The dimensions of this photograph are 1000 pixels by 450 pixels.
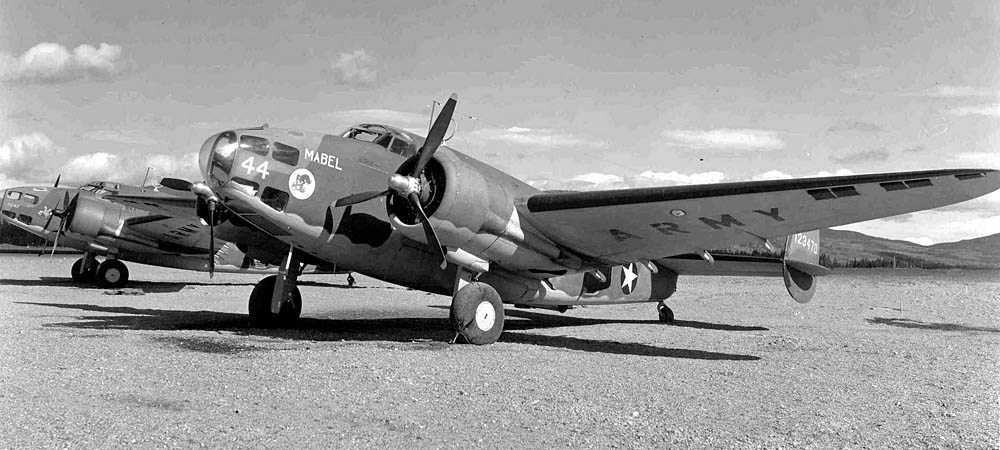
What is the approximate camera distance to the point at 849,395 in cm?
681

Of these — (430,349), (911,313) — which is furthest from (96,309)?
(911,313)

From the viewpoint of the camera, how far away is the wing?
25.3 ft

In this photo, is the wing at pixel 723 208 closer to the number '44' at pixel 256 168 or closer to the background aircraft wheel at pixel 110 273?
the number '44' at pixel 256 168

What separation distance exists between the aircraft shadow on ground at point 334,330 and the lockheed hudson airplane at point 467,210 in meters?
0.73

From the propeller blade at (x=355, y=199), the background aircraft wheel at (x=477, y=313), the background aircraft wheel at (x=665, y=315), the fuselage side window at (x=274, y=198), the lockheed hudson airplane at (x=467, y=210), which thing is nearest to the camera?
the lockheed hudson airplane at (x=467, y=210)

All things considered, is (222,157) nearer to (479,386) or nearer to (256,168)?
(256,168)

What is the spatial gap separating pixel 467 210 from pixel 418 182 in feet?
2.41

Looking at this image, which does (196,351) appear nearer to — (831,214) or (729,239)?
(729,239)

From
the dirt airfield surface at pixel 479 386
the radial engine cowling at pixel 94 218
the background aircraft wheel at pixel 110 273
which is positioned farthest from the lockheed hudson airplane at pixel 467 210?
the background aircraft wheel at pixel 110 273

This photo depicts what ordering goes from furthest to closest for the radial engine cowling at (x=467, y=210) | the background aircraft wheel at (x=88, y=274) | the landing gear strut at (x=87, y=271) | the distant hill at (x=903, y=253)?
the distant hill at (x=903, y=253) → the background aircraft wheel at (x=88, y=274) → the landing gear strut at (x=87, y=271) → the radial engine cowling at (x=467, y=210)

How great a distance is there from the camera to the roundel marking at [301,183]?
31.5 feet

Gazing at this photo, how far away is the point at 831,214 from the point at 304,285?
22999 millimetres

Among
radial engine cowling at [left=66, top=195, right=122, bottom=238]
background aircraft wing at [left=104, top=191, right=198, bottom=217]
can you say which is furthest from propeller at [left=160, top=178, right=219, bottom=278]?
radial engine cowling at [left=66, top=195, right=122, bottom=238]

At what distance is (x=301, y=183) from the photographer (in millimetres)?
9695
